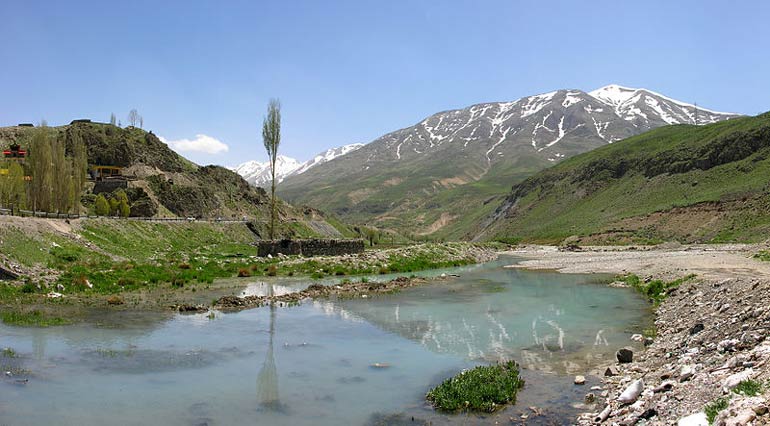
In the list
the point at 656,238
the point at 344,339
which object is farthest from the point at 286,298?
the point at 656,238

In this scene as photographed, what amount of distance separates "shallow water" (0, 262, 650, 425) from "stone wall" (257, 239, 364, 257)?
2898cm

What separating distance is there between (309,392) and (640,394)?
26.5 feet

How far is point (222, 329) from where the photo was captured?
22.7 metres

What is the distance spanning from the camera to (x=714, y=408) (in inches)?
364

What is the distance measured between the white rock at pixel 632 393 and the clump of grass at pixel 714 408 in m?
2.37

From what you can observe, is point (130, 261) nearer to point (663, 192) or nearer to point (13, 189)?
point (13, 189)

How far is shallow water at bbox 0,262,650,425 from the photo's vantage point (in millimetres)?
12906

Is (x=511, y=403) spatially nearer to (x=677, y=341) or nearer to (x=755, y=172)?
(x=677, y=341)

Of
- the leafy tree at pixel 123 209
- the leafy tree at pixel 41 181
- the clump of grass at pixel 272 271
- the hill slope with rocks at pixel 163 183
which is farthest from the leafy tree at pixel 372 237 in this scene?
the clump of grass at pixel 272 271

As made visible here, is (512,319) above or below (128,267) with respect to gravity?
below

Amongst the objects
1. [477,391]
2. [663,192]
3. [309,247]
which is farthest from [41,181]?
[663,192]

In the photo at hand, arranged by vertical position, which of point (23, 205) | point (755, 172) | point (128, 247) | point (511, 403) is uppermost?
point (755, 172)

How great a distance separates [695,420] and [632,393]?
3.12 m

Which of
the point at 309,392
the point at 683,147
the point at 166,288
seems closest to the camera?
the point at 309,392
